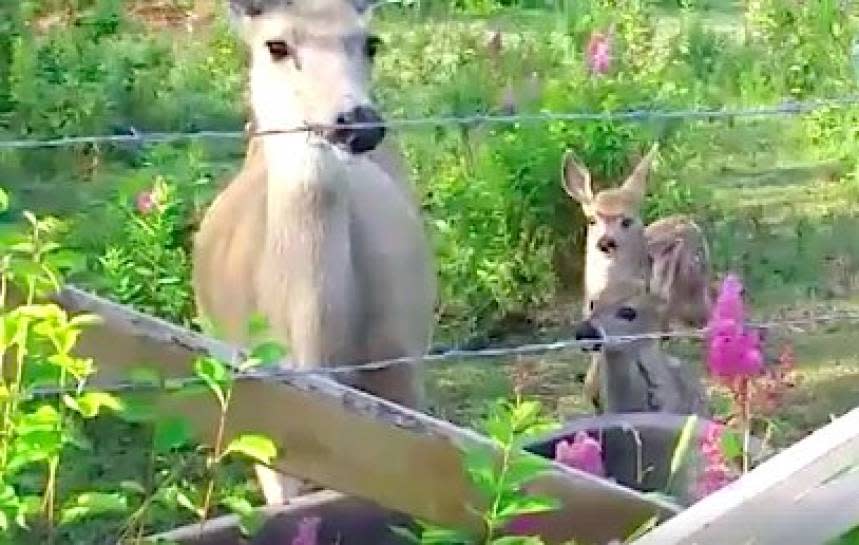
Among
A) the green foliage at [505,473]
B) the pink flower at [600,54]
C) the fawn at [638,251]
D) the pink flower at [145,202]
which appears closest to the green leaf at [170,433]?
the green foliage at [505,473]

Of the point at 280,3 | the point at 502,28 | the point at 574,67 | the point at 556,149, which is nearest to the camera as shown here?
the point at 280,3

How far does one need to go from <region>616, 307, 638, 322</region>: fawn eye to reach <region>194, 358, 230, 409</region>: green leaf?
337cm

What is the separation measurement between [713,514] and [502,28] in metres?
8.74

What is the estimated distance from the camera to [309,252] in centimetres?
527

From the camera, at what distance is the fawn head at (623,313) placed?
247 inches

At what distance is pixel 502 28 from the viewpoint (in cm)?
1162

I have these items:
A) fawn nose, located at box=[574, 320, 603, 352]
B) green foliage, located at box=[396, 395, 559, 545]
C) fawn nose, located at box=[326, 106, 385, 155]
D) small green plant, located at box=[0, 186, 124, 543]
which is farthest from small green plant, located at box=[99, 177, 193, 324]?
small green plant, located at box=[0, 186, 124, 543]

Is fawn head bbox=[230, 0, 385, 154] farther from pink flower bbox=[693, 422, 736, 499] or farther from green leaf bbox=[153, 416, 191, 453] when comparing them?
green leaf bbox=[153, 416, 191, 453]

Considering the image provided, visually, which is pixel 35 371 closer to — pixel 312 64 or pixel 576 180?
pixel 312 64

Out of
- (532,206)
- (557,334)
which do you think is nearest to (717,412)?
(557,334)

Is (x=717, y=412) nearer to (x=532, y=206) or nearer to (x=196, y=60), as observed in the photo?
(x=532, y=206)

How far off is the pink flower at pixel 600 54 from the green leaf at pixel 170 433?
5365mm

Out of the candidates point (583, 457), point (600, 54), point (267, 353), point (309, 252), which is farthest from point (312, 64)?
point (600, 54)

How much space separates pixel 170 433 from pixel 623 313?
3429mm
